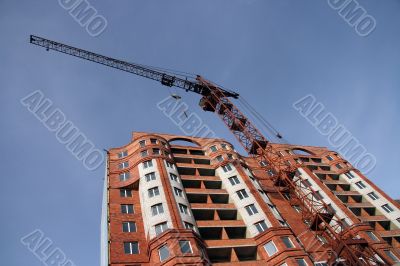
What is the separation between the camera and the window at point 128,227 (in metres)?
35.4

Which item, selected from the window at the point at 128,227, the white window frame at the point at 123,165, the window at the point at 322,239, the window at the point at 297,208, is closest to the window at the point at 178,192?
the window at the point at 128,227

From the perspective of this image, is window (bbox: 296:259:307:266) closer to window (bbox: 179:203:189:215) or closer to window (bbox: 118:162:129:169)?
window (bbox: 179:203:189:215)

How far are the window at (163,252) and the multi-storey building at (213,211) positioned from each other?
10 centimetres

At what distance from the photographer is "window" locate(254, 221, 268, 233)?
3835 cm

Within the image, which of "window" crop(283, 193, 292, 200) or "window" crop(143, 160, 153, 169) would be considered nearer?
"window" crop(143, 160, 153, 169)

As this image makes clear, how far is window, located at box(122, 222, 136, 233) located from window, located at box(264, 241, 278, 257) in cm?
1530

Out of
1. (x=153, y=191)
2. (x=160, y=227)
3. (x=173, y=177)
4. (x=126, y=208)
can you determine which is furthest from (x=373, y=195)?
(x=126, y=208)

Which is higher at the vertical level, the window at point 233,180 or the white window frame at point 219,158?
the white window frame at point 219,158

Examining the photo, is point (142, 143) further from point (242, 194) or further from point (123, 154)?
point (242, 194)

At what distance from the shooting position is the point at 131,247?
1302 inches

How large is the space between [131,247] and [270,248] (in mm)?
15493

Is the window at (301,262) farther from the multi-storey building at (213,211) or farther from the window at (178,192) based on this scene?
the window at (178,192)

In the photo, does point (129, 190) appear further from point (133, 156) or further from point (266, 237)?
point (266, 237)

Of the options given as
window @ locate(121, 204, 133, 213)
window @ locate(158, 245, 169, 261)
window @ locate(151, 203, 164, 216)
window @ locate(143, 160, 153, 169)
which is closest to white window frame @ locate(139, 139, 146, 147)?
window @ locate(143, 160, 153, 169)
